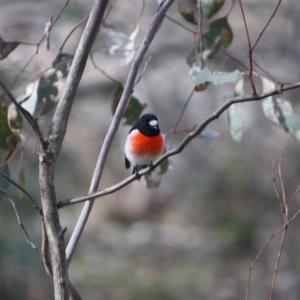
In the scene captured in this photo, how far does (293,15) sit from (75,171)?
11.2 ft

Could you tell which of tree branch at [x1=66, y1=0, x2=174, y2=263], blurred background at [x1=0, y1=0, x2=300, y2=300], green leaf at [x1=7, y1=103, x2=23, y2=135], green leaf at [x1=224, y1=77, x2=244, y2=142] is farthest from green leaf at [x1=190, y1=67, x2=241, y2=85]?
blurred background at [x1=0, y1=0, x2=300, y2=300]

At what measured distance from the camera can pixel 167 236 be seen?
6.96 m

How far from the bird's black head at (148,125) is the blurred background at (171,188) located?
1.88 m

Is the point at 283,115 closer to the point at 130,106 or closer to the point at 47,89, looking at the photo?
the point at 130,106

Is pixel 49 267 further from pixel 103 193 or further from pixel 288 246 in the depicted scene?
pixel 288 246

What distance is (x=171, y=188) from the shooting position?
7836 millimetres

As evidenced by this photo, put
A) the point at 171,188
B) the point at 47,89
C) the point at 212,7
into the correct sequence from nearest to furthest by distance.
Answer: the point at 47,89 → the point at 212,7 → the point at 171,188

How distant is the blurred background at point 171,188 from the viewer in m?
4.89

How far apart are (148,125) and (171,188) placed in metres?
5.50

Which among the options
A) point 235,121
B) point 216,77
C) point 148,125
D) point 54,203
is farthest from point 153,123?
point 54,203

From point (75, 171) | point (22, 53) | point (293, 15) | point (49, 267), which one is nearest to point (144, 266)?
point (75, 171)

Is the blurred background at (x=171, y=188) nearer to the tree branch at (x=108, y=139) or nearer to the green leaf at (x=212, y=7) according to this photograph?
the green leaf at (x=212, y=7)

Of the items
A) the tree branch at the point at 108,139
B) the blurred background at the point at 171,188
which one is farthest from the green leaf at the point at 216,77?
the blurred background at the point at 171,188

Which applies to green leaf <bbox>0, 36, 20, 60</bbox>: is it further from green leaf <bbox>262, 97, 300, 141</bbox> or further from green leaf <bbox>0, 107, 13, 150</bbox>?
green leaf <bbox>262, 97, 300, 141</bbox>
